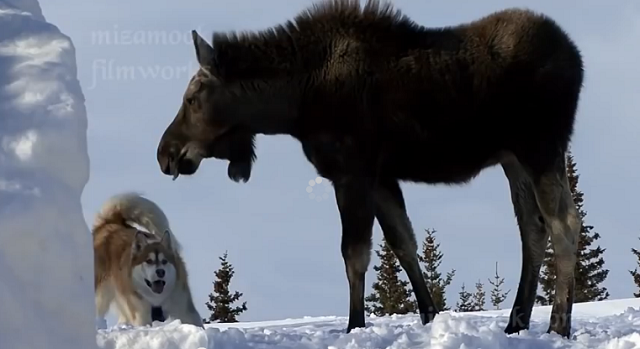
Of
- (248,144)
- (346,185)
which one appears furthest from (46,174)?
(248,144)

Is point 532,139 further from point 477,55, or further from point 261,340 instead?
point 261,340

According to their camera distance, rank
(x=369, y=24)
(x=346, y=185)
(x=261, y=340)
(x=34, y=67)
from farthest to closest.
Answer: (x=369, y=24) → (x=346, y=185) → (x=261, y=340) → (x=34, y=67)

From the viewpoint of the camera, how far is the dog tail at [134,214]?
13.0m

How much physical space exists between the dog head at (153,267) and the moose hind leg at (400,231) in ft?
15.6

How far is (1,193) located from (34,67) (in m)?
1.16

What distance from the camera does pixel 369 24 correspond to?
311 inches

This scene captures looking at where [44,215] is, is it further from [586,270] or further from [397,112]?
[586,270]

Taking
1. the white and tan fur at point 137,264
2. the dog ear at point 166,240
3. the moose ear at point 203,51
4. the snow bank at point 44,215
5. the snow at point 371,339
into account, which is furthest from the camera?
the dog ear at point 166,240

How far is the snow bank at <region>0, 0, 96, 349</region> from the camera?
430 centimetres

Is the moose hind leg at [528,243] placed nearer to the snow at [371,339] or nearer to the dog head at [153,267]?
the snow at [371,339]

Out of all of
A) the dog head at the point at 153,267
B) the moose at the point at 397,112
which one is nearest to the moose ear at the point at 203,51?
the moose at the point at 397,112

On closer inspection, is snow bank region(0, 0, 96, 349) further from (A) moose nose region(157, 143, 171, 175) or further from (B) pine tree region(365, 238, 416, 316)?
(B) pine tree region(365, 238, 416, 316)

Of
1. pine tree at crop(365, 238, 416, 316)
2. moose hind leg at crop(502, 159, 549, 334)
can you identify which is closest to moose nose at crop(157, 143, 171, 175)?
moose hind leg at crop(502, 159, 549, 334)

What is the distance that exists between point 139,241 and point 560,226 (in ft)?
21.1
